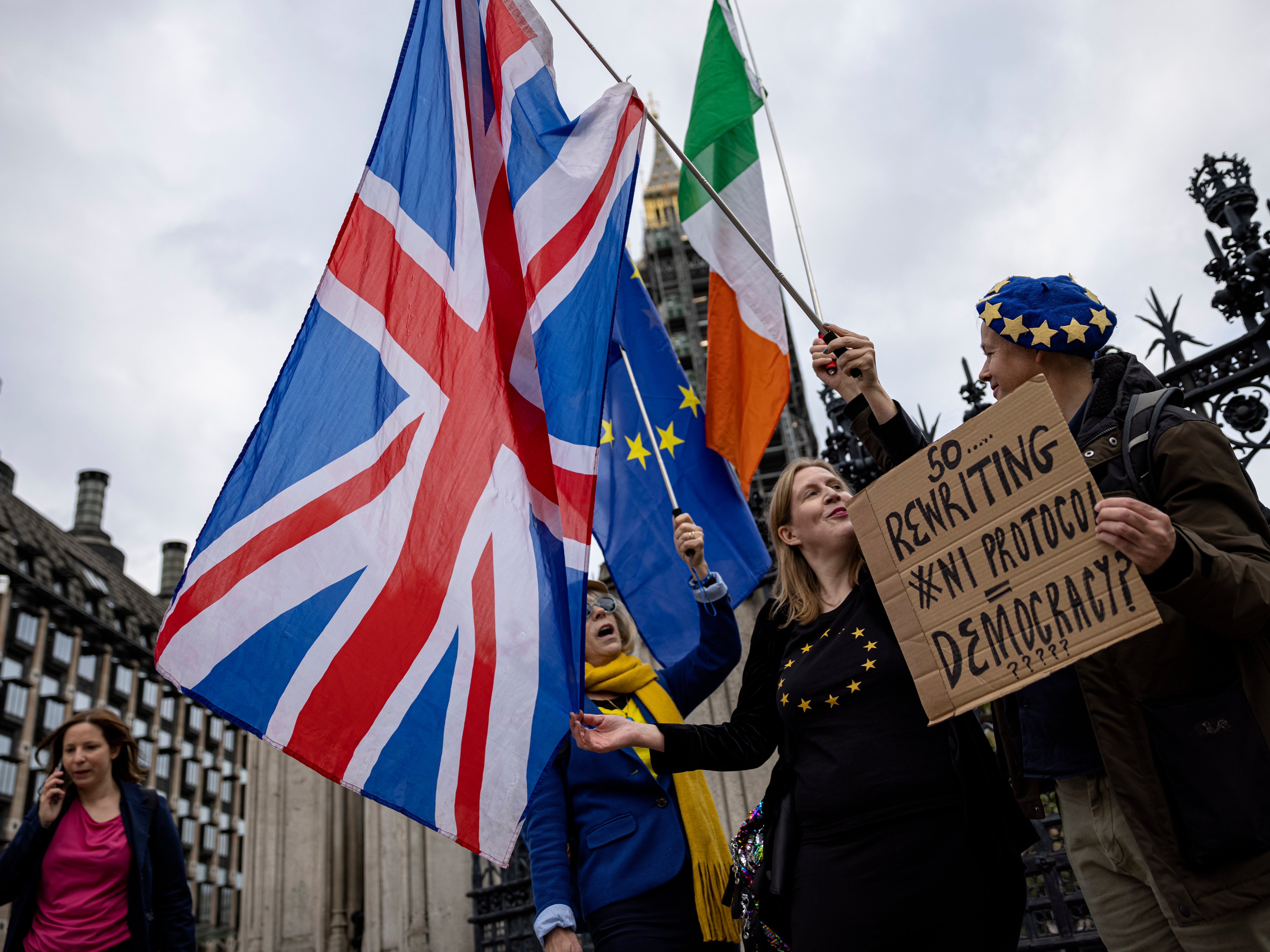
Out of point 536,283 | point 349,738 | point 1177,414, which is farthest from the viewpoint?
point 536,283

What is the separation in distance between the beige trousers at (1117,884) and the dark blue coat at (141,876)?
3.30m

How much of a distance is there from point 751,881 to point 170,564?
80263mm

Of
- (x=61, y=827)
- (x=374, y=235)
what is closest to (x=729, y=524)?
(x=374, y=235)

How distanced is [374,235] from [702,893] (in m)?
2.68

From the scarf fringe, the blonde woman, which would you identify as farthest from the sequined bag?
the scarf fringe

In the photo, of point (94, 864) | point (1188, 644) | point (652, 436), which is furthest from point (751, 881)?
point (94, 864)

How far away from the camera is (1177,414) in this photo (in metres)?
2.21

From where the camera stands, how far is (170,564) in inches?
2918

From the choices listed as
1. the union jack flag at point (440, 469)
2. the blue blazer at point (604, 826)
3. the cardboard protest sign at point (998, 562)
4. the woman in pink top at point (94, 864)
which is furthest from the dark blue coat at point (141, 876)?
the cardboard protest sign at point (998, 562)

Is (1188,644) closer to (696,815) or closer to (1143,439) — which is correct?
(1143,439)

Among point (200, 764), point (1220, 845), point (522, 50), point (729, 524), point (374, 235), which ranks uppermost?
point (200, 764)

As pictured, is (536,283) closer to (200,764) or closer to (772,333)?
(772,333)

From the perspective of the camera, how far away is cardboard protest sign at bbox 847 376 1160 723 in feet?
6.29

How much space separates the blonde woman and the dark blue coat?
2.44m
